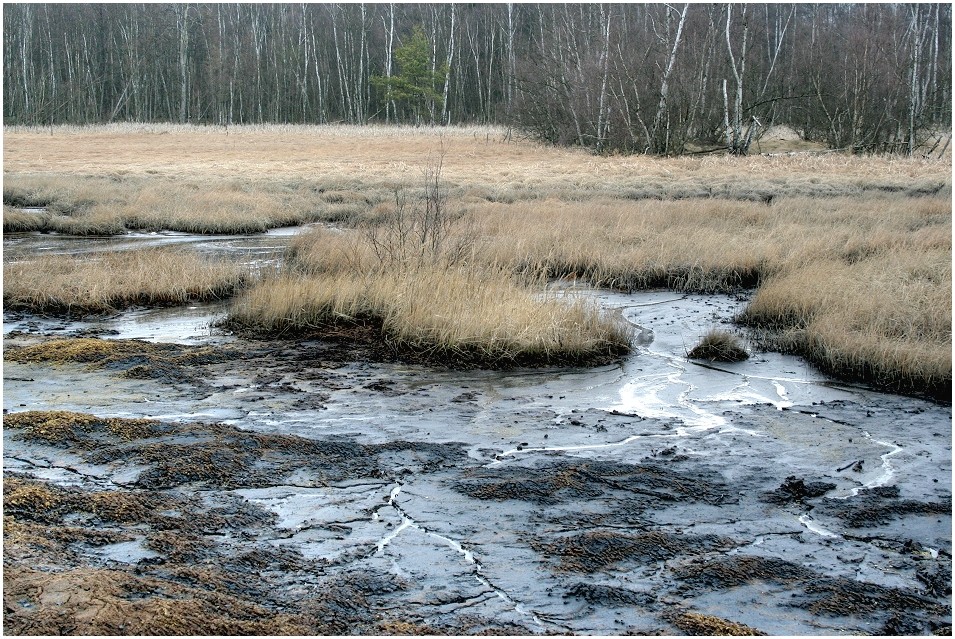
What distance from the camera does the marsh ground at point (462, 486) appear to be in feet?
12.2

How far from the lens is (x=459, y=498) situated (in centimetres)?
498

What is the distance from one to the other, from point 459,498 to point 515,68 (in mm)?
39571

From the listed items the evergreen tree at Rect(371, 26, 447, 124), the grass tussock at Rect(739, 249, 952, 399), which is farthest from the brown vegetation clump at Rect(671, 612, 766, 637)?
the evergreen tree at Rect(371, 26, 447, 124)

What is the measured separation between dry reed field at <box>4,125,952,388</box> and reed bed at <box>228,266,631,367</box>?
3cm

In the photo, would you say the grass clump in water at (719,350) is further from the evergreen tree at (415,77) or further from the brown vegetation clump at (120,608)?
the evergreen tree at (415,77)

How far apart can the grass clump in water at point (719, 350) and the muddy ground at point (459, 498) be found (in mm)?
236

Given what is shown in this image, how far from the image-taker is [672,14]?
35.5 metres

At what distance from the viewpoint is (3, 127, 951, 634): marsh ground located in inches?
146

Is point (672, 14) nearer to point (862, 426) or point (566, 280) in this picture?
point (566, 280)

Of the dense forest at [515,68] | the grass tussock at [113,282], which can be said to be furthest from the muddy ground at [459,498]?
the dense forest at [515,68]

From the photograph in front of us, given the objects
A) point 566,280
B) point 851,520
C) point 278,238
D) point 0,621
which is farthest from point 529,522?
point 278,238

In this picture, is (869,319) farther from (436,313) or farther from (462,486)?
(462,486)

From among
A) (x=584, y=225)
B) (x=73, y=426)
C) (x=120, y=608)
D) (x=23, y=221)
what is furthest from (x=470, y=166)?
(x=120, y=608)

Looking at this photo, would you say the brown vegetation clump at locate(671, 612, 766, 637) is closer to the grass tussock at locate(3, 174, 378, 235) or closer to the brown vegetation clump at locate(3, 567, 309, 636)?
the brown vegetation clump at locate(3, 567, 309, 636)
